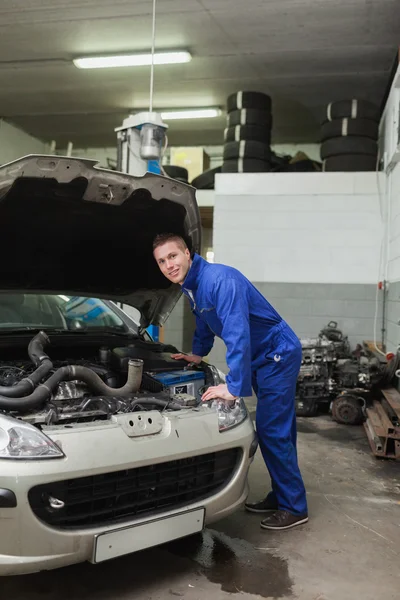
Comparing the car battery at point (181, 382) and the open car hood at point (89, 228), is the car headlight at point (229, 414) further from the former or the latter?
the open car hood at point (89, 228)

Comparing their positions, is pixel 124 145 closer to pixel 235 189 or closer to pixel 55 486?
pixel 235 189

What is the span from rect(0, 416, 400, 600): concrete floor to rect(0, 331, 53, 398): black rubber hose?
2.75 ft

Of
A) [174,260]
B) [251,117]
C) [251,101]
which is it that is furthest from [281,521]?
[251,101]

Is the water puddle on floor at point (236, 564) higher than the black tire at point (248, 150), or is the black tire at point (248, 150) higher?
the black tire at point (248, 150)

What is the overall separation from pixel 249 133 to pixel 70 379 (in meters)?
5.35

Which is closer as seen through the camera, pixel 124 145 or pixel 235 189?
pixel 124 145

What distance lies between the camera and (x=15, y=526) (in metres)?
1.71

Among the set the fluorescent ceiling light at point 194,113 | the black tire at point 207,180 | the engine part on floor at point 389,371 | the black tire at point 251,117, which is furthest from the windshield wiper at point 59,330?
the fluorescent ceiling light at point 194,113

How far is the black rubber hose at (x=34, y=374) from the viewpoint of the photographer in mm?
2076

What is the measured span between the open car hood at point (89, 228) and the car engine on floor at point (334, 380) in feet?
8.39

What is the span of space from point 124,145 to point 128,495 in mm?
4214

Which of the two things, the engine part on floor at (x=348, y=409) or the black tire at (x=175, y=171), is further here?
the black tire at (x=175, y=171)

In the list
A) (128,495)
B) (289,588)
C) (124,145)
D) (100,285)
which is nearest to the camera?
(128,495)

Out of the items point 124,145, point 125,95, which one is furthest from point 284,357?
point 125,95
